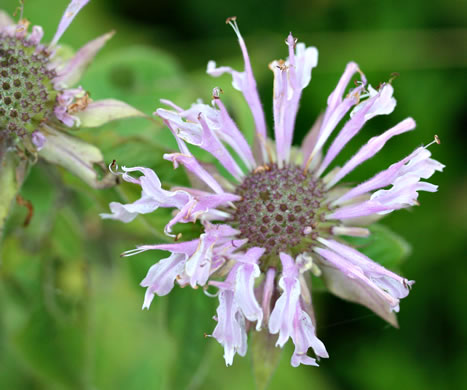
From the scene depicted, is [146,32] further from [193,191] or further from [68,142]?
Answer: [193,191]

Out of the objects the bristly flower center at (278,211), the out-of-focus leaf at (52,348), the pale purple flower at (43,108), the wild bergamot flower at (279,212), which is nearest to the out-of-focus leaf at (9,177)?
the pale purple flower at (43,108)

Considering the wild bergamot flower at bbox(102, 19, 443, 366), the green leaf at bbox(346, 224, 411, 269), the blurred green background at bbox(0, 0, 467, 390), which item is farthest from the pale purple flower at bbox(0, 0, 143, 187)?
the green leaf at bbox(346, 224, 411, 269)

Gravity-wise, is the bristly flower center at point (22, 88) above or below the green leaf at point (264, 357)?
above

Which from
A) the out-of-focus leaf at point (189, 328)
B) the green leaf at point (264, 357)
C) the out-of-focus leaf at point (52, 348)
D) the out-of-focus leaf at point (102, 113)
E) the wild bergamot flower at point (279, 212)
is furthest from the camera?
the out-of-focus leaf at point (52, 348)

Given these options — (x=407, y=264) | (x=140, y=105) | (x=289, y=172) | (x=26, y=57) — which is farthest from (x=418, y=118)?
(x=26, y=57)

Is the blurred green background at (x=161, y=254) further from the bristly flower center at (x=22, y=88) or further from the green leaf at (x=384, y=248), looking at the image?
the green leaf at (x=384, y=248)

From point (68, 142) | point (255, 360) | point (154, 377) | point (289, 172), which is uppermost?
point (68, 142)

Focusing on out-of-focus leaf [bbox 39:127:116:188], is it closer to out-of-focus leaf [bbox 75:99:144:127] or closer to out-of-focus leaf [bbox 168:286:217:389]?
out-of-focus leaf [bbox 75:99:144:127]
